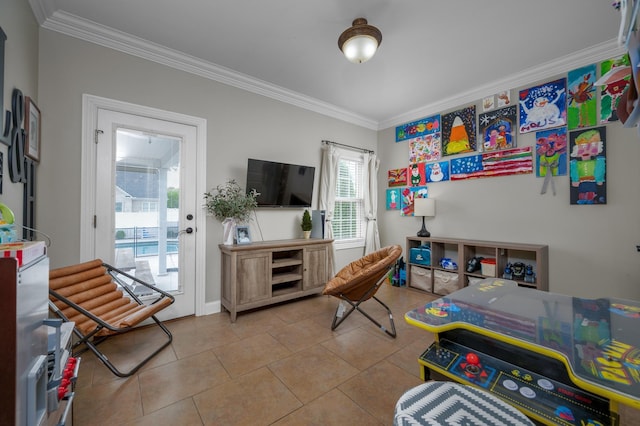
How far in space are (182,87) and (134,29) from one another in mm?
598

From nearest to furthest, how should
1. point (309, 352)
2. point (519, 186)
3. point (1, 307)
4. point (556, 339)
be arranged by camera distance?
A: 1. point (1, 307)
2. point (556, 339)
3. point (309, 352)
4. point (519, 186)

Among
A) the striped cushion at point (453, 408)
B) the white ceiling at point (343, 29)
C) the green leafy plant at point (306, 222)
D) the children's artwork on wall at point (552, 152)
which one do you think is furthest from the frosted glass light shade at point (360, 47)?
the striped cushion at point (453, 408)

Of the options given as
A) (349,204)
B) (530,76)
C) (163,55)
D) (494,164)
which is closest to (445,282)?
(494,164)

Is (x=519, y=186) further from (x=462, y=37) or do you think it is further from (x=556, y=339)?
(x=556, y=339)

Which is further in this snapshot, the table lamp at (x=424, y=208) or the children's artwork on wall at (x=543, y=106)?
the table lamp at (x=424, y=208)

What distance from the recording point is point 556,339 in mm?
981

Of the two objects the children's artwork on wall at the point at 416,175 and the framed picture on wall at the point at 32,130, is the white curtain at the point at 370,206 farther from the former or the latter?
the framed picture on wall at the point at 32,130

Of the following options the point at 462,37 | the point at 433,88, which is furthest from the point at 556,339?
the point at 433,88

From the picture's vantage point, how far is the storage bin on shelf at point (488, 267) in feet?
10.6

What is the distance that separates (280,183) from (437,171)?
2.45 metres

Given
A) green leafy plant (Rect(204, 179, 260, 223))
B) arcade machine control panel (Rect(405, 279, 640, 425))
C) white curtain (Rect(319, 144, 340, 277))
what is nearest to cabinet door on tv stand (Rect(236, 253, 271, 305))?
green leafy plant (Rect(204, 179, 260, 223))

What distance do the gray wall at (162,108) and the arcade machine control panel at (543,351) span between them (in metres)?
2.65

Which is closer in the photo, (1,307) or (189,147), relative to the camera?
(1,307)

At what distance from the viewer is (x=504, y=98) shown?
3346mm
